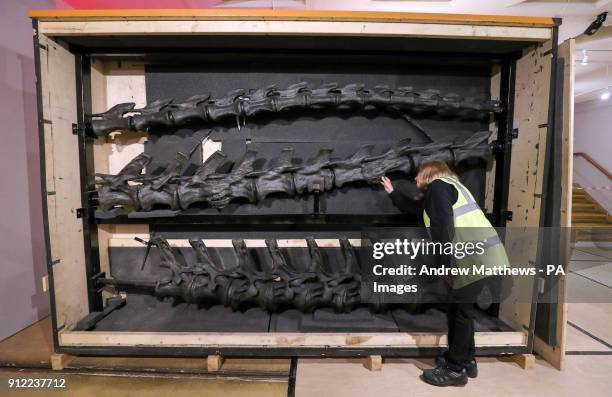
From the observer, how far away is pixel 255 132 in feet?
9.62

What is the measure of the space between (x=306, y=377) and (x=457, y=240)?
5.02 feet

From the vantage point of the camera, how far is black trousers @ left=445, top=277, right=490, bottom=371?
2166 millimetres

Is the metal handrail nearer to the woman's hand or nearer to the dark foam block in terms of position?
the woman's hand

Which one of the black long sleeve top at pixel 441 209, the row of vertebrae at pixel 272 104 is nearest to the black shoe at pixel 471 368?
the black long sleeve top at pixel 441 209

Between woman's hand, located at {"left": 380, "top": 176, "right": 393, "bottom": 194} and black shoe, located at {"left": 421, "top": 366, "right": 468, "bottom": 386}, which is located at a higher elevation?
woman's hand, located at {"left": 380, "top": 176, "right": 393, "bottom": 194}

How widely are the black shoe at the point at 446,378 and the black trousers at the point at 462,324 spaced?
0.13 feet

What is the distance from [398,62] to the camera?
9.45 ft

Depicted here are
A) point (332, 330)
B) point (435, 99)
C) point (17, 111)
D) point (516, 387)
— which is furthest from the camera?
point (17, 111)

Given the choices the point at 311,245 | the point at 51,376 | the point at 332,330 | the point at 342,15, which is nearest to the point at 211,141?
the point at 311,245

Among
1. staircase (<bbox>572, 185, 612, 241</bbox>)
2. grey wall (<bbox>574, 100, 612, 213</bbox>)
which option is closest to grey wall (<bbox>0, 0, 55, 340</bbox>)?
staircase (<bbox>572, 185, 612, 241</bbox>)

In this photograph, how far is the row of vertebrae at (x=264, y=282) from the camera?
106 inches

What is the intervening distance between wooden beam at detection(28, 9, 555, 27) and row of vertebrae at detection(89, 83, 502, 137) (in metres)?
0.55

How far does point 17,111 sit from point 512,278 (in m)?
4.82

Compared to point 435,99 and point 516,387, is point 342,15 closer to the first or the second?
point 435,99
